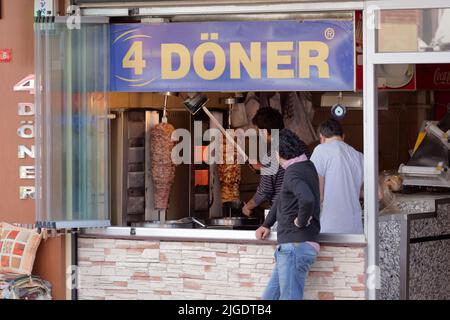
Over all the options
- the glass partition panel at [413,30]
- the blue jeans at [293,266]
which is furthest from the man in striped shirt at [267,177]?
the glass partition panel at [413,30]

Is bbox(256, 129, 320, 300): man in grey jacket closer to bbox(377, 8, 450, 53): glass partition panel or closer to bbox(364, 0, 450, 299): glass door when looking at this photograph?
bbox(364, 0, 450, 299): glass door

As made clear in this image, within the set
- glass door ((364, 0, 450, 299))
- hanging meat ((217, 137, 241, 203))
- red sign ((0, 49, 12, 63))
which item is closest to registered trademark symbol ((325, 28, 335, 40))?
glass door ((364, 0, 450, 299))

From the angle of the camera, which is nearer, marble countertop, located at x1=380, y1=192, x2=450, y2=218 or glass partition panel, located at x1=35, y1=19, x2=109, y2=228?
glass partition panel, located at x1=35, y1=19, x2=109, y2=228

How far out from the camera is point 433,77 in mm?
11422

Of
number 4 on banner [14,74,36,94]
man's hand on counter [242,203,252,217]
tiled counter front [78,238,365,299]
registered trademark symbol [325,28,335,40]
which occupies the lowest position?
tiled counter front [78,238,365,299]

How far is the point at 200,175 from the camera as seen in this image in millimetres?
9469

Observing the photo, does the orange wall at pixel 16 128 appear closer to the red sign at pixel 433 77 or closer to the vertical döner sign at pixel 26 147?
the vertical döner sign at pixel 26 147

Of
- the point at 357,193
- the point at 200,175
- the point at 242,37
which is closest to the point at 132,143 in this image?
the point at 200,175

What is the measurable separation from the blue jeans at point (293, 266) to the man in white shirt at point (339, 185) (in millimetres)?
567

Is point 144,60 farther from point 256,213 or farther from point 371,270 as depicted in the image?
point 371,270

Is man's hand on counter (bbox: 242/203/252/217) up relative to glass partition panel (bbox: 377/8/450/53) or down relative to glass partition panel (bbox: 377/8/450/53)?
down

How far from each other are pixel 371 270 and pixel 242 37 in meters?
2.20

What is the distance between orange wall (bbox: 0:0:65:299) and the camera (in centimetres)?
841

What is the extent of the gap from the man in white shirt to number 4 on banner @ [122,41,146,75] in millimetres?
1666
